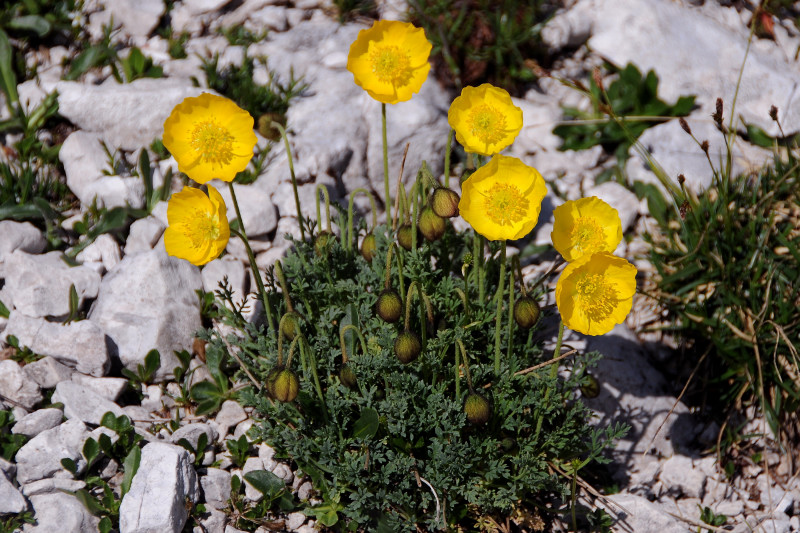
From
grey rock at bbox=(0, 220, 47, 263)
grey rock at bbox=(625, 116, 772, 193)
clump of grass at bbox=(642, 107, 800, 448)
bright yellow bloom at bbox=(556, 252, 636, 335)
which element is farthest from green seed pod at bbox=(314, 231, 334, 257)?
grey rock at bbox=(625, 116, 772, 193)

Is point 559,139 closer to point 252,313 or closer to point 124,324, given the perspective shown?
point 252,313

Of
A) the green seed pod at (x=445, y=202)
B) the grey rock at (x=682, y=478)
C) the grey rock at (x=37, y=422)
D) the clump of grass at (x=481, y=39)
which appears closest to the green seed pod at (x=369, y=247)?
the green seed pod at (x=445, y=202)

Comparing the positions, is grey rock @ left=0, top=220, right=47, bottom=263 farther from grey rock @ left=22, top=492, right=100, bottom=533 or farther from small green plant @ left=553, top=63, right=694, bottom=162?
small green plant @ left=553, top=63, right=694, bottom=162

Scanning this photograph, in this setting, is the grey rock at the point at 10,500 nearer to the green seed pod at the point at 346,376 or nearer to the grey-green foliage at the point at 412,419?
the grey-green foliage at the point at 412,419

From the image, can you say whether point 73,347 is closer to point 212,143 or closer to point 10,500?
point 10,500

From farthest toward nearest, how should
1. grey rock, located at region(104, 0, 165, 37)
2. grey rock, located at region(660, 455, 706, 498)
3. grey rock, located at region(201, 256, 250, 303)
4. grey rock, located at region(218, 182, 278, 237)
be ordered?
grey rock, located at region(104, 0, 165, 37) < grey rock, located at region(218, 182, 278, 237) < grey rock, located at region(201, 256, 250, 303) < grey rock, located at region(660, 455, 706, 498)

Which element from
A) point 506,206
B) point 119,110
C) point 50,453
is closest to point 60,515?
point 50,453

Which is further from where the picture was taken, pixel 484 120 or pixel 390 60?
pixel 390 60
